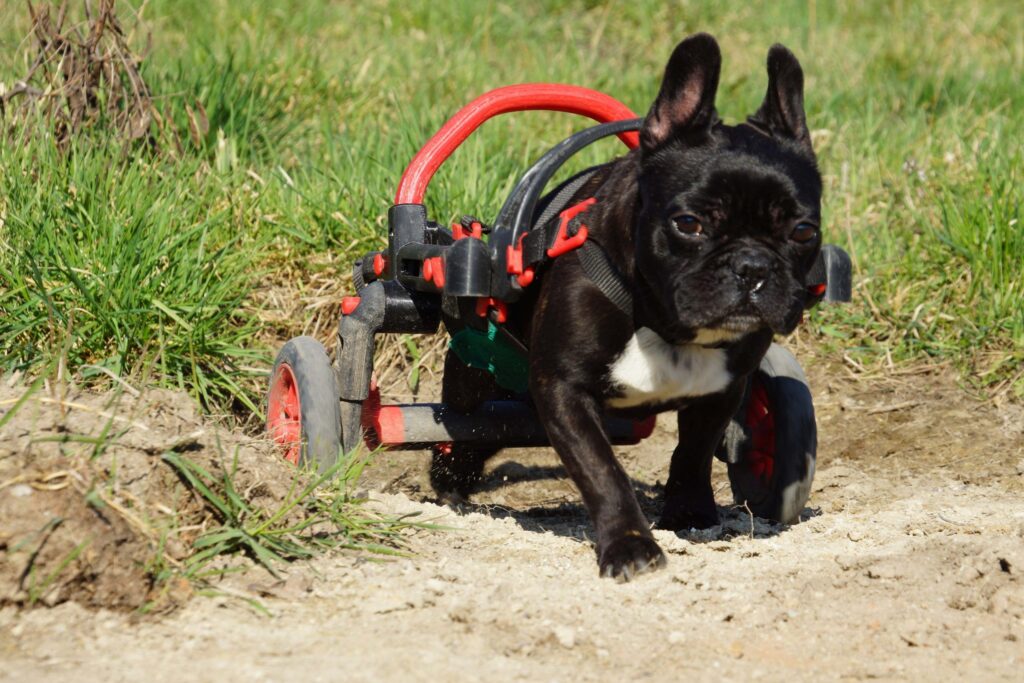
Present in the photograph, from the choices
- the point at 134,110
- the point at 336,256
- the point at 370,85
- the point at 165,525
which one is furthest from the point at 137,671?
the point at 370,85

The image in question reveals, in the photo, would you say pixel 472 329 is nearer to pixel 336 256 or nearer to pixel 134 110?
pixel 336 256

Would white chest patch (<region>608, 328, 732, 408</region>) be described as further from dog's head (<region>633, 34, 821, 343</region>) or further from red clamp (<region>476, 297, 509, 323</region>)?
red clamp (<region>476, 297, 509, 323</region>)

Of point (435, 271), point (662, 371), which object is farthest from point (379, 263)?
point (662, 371)

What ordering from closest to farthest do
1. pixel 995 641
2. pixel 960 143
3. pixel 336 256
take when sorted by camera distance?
pixel 995 641
pixel 336 256
pixel 960 143

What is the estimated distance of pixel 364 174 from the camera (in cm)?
545

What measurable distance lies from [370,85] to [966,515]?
4135mm

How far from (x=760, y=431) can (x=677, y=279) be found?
1.17 m

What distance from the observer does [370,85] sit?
6.70 m

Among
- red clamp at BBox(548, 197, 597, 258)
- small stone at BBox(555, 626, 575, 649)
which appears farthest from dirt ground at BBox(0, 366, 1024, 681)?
red clamp at BBox(548, 197, 597, 258)

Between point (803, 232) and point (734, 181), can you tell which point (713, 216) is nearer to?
point (734, 181)

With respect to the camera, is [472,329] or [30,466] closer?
[30,466]

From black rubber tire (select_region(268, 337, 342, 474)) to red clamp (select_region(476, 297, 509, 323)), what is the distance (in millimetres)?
513

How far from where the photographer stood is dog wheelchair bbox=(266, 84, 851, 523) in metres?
3.51

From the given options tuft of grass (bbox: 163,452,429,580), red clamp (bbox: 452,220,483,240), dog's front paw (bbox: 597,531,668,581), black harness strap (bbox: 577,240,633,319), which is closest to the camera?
tuft of grass (bbox: 163,452,429,580)
